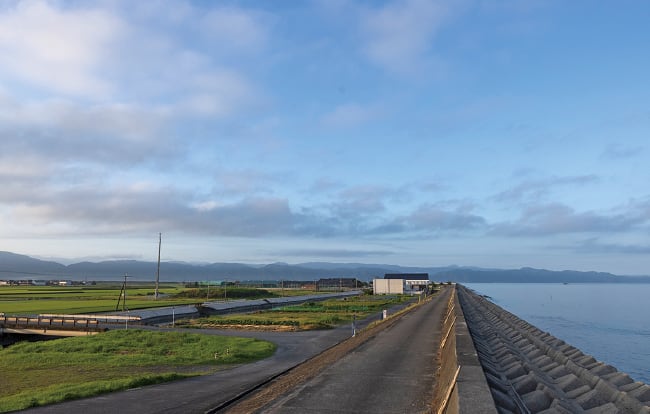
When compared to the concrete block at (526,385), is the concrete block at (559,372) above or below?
below

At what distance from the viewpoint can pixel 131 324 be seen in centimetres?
5312

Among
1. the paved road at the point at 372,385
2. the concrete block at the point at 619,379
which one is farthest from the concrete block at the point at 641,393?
the paved road at the point at 372,385

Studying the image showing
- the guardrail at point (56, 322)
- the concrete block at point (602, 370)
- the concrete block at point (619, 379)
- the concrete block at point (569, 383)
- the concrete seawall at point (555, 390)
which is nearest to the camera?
the concrete seawall at point (555, 390)

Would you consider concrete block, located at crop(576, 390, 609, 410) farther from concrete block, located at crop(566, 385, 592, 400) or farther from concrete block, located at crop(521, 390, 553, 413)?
concrete block, located at crop(521, 390, 553, 413)

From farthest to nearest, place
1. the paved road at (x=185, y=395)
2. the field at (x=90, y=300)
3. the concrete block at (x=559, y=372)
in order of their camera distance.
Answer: the field at (x=90, y=300) < the concrete block at (x=559, y=372) < the paved road at (x=185, y=395)

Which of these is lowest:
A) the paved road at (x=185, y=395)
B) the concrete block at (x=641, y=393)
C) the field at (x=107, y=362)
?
the field at (x=107, y=362)

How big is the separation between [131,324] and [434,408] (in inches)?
1853

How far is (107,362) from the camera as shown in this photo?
30.4m

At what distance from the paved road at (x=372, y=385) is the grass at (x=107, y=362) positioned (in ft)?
31.1

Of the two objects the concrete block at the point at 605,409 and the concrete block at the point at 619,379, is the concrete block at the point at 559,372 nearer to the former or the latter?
the concrete block at the point at 619,379

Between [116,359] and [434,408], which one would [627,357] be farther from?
[116,359]

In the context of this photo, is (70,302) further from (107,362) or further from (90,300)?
(107,362)

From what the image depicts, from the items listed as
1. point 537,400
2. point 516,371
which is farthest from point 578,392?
point 537,400

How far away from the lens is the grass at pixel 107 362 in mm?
21469
